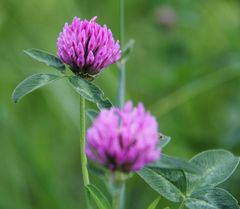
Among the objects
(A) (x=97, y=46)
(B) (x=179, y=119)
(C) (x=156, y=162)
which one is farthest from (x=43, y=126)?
(C) (x=156, y=162)

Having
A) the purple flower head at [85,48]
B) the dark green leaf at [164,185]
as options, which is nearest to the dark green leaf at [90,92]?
the purple flower head at [85,48]

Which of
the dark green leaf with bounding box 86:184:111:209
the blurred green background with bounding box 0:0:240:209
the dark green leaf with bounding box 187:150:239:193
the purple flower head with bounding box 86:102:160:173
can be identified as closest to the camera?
the purple flower head with bounding box 86:102:160:173

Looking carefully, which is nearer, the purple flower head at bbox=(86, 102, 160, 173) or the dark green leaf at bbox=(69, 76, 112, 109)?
the purple flower head at bbox=(86, 102, 160, 173)

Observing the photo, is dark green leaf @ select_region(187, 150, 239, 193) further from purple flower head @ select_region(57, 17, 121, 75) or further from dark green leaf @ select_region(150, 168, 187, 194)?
purple flower head @ select_region(57, 17, 121, 75)

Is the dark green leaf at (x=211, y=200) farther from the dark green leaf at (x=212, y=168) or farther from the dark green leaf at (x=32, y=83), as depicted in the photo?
the dark green leaf at (x=32, y=83)

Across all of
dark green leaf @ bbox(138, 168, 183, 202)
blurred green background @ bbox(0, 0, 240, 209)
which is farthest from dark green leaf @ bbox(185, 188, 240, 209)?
blurred green background @ bbox(0, 0, 240, 209)

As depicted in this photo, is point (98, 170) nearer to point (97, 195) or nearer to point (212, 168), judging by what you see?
point (97, 195)

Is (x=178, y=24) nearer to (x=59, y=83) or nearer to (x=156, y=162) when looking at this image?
(x=59, y=83)
